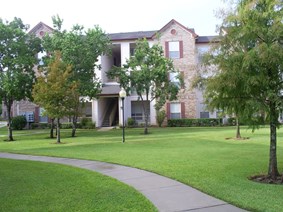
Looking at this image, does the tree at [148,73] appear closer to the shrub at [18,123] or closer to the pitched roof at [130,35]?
the pitched roof at [130,35]

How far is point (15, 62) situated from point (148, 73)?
10.2m

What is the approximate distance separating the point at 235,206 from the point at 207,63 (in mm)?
4263

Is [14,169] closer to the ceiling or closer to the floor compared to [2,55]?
closer to the floor

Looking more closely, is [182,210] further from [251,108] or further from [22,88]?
[22,88]

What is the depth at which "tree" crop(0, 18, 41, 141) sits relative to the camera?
27547 millimetres

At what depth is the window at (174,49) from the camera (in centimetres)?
4091

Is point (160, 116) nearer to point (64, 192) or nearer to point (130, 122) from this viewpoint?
point (130, 122)

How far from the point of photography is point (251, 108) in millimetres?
9406

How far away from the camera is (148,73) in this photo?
1186 inches

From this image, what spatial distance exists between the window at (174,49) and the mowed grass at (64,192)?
3036 centimetres

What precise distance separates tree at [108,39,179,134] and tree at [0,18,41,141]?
681 centimetres

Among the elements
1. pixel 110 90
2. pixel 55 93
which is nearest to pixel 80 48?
pixel 55 93

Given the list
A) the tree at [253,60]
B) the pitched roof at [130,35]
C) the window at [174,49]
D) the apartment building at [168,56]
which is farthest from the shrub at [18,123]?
the tree at [253,60]

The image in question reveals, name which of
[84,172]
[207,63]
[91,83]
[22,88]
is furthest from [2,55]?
[207,63]
